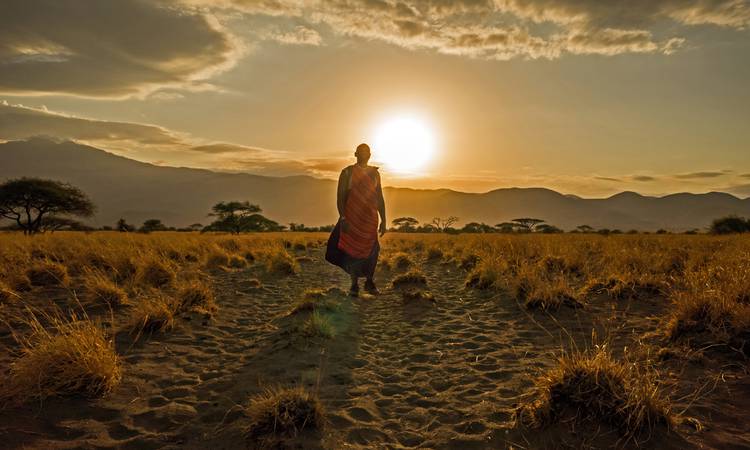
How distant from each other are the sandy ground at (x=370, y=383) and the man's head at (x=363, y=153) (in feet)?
10.4

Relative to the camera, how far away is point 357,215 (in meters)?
7.91

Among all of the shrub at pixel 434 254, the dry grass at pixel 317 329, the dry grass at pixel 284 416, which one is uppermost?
the dry grass at pixel 284 416

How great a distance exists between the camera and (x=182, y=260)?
1244cm

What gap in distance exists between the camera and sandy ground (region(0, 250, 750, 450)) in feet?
8.79

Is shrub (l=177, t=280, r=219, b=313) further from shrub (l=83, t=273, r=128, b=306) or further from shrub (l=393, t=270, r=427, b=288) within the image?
shrub (l=393, t=270, r=427, b=288)

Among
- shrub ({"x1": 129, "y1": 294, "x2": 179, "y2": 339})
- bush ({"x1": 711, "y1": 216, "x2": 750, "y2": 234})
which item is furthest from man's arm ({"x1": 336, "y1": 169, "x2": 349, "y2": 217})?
bush ({"x1": 711, "y1": 216, "x2": 750, "y2": 234})

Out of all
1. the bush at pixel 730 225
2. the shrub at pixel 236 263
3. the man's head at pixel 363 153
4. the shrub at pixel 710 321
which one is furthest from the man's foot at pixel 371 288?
the bush at pixel 730 225

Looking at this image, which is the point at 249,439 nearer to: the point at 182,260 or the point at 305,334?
the point at 305,334

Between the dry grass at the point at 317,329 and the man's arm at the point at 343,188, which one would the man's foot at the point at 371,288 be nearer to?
the man's arm at the point at 343,188

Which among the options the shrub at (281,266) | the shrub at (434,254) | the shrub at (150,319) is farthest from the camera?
the shrub at (434,254)

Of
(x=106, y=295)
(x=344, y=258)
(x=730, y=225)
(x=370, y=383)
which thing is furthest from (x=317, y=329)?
(x=730, y=225)

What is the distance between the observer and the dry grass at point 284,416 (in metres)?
2.69

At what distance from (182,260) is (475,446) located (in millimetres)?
12117

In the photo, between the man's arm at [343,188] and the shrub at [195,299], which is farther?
the man's arm at [343,188]
